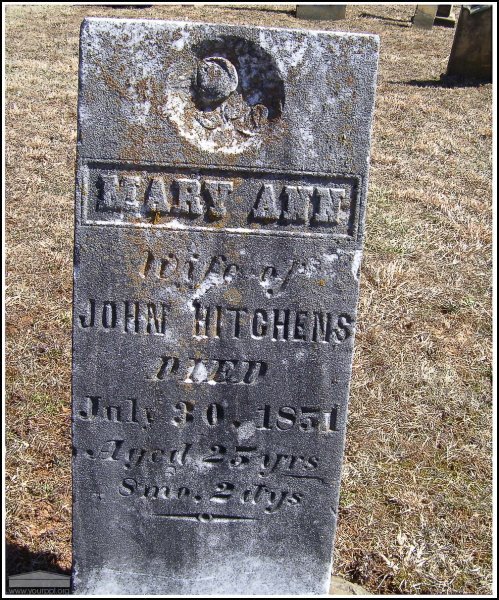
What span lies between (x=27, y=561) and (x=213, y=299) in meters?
1.70

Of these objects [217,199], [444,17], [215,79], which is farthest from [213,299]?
[444,17]

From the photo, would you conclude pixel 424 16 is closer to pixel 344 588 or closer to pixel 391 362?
pixel 391 362

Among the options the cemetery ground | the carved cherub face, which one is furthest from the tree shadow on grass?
the carved cherub face

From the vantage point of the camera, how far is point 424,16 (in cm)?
1566

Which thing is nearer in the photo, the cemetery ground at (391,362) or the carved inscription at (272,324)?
the carved inscription at (272,324)

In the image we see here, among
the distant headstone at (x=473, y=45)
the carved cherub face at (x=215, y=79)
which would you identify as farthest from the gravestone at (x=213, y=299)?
the distant headstone at (x=473, y=45)

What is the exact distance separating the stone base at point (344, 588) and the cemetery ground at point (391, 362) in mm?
87

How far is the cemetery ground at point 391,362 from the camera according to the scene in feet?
11.5

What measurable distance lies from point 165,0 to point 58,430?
50.5ft

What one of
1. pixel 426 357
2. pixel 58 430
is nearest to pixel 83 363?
pixel 58 430

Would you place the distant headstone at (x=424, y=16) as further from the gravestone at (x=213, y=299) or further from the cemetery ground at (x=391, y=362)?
the gravestone at (x=213, y=299)

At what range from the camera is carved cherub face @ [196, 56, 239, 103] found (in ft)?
7.53

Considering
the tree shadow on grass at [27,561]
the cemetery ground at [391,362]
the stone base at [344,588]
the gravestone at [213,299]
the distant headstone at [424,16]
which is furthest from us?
the distant headstone at [424,16]

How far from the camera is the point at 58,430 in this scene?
4102 millimetres
